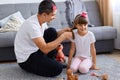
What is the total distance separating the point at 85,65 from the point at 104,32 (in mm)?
800

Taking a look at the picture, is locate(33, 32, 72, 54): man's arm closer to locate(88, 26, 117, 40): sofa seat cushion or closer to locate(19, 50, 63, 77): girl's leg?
locate(19, 50, 63, 77): girl's leg

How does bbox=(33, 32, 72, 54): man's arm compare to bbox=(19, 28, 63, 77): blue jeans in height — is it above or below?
above

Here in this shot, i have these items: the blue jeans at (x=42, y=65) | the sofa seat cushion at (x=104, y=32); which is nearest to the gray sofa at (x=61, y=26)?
the sofa seat cushion at (x=104, y=32)

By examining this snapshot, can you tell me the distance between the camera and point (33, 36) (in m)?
1.98

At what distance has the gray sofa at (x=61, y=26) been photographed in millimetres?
2676

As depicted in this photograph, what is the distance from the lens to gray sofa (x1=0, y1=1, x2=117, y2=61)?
2676 mm

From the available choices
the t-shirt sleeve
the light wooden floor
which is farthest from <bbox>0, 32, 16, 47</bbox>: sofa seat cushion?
the light wooden floor

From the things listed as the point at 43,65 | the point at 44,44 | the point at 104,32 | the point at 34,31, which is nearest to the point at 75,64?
the point at 43,65

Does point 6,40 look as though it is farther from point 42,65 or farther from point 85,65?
point 85,65

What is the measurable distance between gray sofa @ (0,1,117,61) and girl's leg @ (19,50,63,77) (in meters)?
0.61

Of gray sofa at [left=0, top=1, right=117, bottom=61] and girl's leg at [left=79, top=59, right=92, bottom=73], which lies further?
gray sofa at [left=0, top=1, right=117, bottom=61]

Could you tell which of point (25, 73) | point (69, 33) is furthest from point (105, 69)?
point (25, 73)

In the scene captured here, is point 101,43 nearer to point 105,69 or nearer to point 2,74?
point 105,69

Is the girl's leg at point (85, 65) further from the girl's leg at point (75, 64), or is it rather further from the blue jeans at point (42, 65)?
the blue jeans at point (42, 65)
